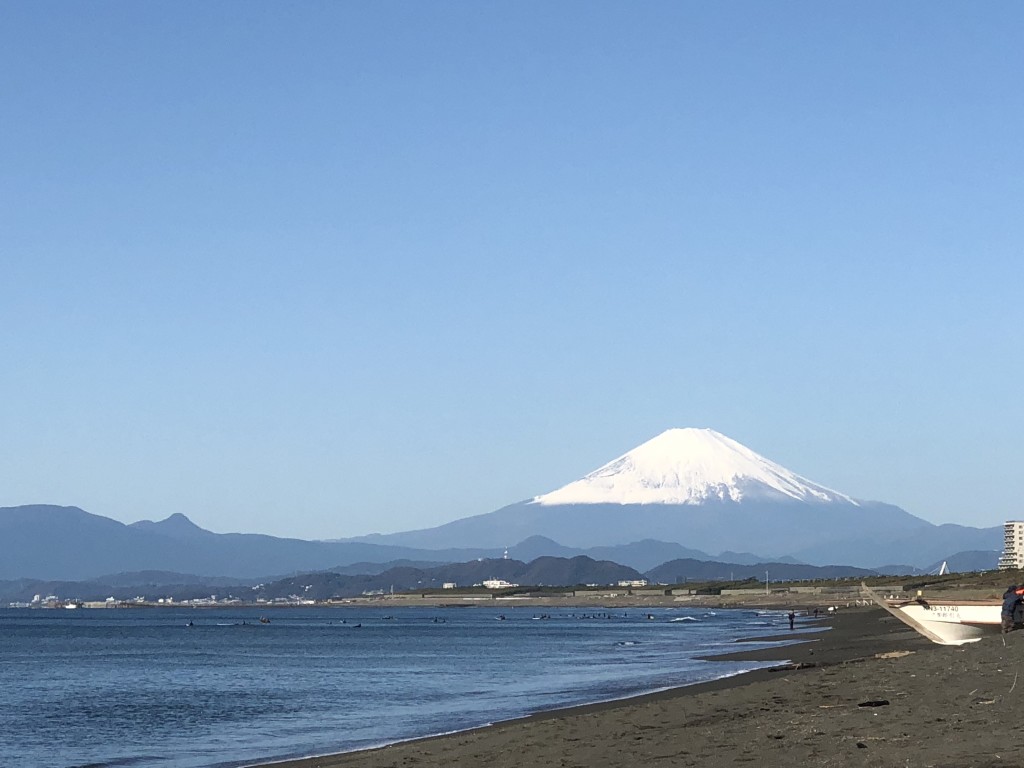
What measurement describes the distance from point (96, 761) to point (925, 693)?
786 inches

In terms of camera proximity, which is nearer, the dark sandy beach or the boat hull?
the dark sandy beach

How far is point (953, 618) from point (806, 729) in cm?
2638

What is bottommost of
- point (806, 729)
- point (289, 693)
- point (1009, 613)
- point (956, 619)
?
point (289, 693)

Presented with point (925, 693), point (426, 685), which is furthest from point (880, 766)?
point (426, 685)

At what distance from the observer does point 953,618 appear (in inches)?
1881

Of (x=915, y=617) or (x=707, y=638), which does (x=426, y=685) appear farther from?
(x=707, y=638)

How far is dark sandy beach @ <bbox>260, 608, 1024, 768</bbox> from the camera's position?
2038cm

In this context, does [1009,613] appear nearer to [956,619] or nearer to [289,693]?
[956,619]

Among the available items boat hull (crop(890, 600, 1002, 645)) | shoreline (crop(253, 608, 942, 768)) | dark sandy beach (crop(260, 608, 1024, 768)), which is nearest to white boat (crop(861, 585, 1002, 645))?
boat hull (crop(890, 600, 1002, 645))

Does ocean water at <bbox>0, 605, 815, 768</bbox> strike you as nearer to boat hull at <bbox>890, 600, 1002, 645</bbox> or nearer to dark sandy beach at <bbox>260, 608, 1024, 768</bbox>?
dark sandy beach at <bbox>260, 608, 1024, 768</bbox>

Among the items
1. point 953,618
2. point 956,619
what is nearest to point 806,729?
point 956,619

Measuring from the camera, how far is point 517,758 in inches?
994

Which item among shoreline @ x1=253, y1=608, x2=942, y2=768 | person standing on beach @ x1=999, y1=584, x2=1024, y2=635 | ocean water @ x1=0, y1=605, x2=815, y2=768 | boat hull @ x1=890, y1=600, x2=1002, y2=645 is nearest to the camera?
shoreline @ x1=253, y1=608, x2=942, y2=768

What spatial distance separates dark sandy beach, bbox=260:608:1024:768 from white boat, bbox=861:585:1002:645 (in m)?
8.90
